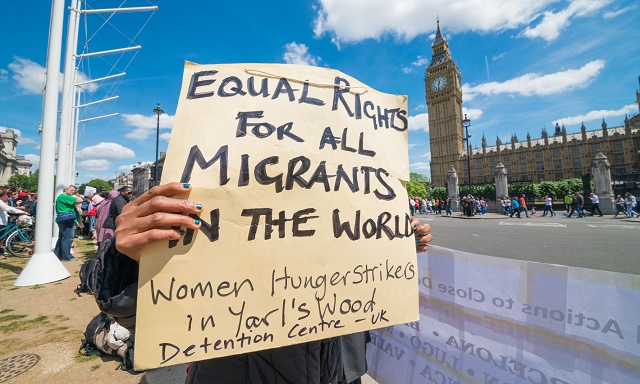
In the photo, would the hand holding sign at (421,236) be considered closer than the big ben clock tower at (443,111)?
Yes

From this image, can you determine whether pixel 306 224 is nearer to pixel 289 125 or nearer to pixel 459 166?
pixel 289 125

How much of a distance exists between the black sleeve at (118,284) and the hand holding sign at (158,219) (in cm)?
20

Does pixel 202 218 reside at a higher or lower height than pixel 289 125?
lower

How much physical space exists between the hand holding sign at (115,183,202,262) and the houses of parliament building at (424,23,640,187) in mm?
85062

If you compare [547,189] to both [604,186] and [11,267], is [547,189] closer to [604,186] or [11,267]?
[604,186]

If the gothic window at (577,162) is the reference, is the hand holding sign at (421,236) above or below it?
below

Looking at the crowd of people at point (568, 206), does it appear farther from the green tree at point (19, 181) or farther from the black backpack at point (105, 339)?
the green tree at point (19, 181)

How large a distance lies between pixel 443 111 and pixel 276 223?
311 ft

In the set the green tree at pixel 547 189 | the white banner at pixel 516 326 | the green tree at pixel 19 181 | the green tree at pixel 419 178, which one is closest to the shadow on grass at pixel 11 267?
the white banner at pixel 516 326

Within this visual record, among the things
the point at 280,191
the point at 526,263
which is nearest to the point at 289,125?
the point at 280,191

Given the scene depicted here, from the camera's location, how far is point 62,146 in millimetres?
8391

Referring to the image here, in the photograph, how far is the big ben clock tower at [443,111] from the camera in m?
80.8

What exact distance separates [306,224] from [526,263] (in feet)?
3.76

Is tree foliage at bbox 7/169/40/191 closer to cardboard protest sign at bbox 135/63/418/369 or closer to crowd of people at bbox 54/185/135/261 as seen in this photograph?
crowd of people at bbox 54/185/135/261
